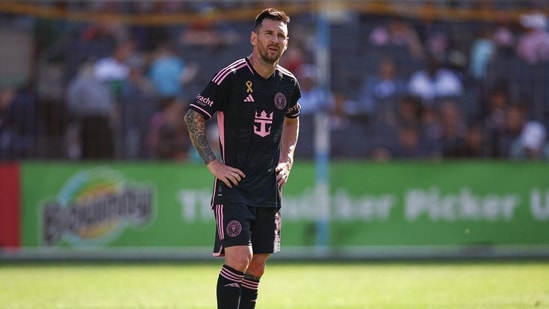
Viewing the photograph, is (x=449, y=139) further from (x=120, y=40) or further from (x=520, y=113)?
(x=120, y=40)

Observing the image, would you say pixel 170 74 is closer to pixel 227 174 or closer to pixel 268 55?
pixel 268 55

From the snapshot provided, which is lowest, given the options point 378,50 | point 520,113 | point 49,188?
point 49,188

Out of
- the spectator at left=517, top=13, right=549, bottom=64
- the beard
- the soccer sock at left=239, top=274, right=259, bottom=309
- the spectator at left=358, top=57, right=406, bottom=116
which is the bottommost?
the soccer sock at left=239, top=274, right=259, bottom=309

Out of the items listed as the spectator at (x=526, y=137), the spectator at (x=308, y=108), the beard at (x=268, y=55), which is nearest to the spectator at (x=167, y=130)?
the spectator at (x=308, y=108)

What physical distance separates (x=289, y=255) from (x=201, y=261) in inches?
54.4

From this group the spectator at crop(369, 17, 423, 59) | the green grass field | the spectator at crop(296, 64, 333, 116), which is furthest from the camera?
the spectator at crop(369, 17, 423, 59)

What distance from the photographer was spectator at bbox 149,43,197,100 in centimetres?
1691

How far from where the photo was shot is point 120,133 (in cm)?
1677

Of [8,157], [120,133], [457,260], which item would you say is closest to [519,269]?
[457,260]

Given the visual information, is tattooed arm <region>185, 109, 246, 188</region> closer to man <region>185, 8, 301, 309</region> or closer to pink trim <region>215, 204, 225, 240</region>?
man <region>185, 8, 301, 309</region>

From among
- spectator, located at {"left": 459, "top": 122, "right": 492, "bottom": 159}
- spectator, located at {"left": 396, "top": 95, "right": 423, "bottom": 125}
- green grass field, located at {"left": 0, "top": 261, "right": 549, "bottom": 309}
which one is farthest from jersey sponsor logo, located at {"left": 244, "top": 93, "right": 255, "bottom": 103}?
spectator, located at {"left": 459, "top": 122, "right": 492, "bottom": 159}

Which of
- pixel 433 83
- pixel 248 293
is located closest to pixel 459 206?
pixel 433 83

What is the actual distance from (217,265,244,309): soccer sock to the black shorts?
Answer: 0.20 meters

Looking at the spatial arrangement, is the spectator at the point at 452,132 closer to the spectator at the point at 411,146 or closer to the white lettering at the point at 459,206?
the spectator at the point at 411,146
